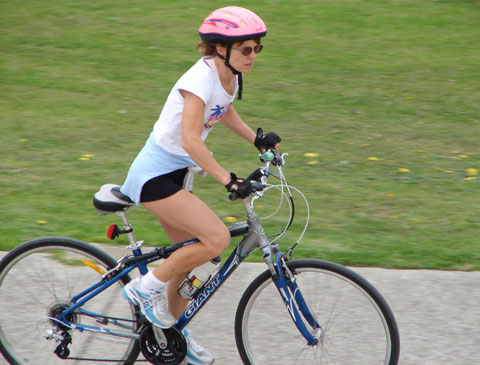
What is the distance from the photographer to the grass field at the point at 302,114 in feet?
18.7

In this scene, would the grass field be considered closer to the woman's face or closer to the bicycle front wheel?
the bicycle front wheel

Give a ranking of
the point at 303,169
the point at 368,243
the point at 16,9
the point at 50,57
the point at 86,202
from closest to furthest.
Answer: the point at 368,243
the point at 86,202
the point at 303,169
the point at 50,57
the point at 16,9

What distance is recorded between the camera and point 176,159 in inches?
137

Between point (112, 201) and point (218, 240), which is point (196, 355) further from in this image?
point (112, 201)

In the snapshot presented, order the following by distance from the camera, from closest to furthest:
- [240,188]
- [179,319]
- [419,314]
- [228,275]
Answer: [240,188] → [228,275] → [179,319] → [419,314]

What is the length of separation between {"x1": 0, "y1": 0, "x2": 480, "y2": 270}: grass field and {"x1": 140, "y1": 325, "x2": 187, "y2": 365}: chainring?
1731mm

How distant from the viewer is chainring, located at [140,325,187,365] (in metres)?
3.64

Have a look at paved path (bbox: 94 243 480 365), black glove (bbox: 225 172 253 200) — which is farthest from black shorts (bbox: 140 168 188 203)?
paved path (bbox: 94 243 480 365)

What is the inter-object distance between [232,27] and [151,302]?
142 cm

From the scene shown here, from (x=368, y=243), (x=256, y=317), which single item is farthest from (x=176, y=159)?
(x=368, y=243)

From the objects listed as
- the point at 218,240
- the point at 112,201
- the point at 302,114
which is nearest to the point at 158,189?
the point at 112,201

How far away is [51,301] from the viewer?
149 inches

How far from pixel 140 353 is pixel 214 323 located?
1.69ft

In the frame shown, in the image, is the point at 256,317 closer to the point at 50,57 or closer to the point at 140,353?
the point at 140,353
